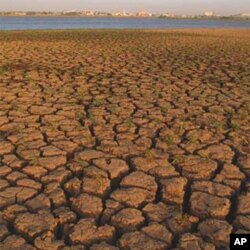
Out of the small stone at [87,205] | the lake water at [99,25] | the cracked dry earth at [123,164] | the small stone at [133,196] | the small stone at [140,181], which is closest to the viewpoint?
the cracked dry earth at [123,164]

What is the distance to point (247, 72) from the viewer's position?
7332 mm

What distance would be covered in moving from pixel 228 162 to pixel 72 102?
7.95 ft

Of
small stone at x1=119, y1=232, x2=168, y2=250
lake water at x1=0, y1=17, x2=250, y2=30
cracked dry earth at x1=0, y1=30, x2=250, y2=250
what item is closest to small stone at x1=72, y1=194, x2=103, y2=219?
cracked dry earth at x1=0, y1=30, x2=250, y2=250

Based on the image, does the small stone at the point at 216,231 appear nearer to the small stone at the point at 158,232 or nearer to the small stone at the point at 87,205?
the small stone at the point at 158,232

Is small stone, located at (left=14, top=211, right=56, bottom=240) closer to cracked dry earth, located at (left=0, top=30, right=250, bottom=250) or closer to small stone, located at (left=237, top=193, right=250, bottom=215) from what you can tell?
cracked dry earth, located at (left=0, top=30, right=250, bottom=250)

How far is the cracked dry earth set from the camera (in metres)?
2.08

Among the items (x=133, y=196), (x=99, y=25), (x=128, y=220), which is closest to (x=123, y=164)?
(x=133, y=196)

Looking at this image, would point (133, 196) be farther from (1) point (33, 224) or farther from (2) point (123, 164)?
(1) point (33, 224)

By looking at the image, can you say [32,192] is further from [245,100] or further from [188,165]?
[245,100]

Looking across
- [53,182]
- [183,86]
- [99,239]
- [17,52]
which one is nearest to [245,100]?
[183,86]

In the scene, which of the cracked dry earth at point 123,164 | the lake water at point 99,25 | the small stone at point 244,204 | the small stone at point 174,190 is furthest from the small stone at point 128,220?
the lake water at point 99,25

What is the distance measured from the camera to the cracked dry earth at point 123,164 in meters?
2.08

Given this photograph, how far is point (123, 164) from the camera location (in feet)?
9.57

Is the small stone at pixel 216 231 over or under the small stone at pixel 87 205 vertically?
under
